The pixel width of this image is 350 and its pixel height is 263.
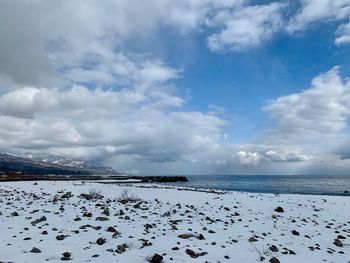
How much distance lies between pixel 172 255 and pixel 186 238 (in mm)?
2479

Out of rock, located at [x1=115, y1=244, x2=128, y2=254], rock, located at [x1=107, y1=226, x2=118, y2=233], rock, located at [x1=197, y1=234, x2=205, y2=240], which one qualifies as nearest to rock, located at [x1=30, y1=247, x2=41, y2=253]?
rock, located at [x1=115, y1=244, x2=128, y2=254]

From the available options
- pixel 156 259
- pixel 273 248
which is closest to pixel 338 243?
pixel 273 248

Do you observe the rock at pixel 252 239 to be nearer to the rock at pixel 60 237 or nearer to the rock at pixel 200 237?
the rock at pixel 200 237

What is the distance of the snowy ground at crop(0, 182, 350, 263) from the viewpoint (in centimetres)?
1059

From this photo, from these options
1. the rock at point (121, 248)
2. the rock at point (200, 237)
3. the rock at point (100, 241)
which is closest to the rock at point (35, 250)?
the rock at point (100, 241)

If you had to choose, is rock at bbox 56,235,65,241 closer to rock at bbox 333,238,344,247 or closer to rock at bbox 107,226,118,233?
rock at bbox 107,226,118,233

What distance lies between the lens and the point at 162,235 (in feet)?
43.6

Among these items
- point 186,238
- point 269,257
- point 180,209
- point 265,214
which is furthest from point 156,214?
point 269,257

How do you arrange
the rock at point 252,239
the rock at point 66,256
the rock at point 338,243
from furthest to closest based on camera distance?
1. the rock at point 338,243
2. the rock at point 252,239
3. the rock at point 66,256

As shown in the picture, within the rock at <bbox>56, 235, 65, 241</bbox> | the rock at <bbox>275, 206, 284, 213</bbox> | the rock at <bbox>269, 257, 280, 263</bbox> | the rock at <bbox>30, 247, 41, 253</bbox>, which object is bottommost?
the rock at <bbox>269, 257, 280, 263</bbox>

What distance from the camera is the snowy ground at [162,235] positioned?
10.6 m

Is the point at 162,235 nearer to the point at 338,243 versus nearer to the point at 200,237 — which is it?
the point at 200,237

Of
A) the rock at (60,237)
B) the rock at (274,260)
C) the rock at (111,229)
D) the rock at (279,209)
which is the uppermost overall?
the rock at (279,209)

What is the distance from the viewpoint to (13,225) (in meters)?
14.1
